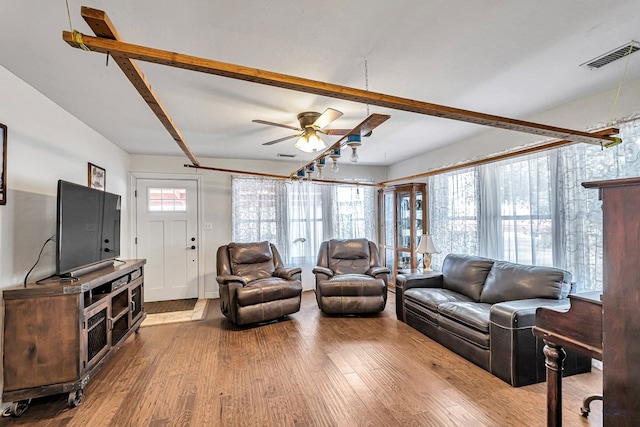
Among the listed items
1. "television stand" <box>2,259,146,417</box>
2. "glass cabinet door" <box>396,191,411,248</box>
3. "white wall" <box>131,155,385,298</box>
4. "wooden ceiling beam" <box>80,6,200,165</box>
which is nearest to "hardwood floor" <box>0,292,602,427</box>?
"television stand" <box>2,259,146,417</box>

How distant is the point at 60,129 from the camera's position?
8.88 feet

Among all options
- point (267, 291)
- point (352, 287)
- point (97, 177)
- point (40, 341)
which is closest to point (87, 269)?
point (40, 341)

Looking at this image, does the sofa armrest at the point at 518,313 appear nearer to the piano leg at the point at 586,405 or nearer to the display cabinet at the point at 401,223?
the piano leg at the point at 586,405

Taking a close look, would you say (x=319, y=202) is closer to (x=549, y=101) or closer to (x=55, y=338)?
(x=549, y=101)

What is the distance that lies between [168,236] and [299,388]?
351 cm

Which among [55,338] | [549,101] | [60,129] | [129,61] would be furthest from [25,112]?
[549,101]

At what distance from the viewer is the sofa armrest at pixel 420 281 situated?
3.65 meters

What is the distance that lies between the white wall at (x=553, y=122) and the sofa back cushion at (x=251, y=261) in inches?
115

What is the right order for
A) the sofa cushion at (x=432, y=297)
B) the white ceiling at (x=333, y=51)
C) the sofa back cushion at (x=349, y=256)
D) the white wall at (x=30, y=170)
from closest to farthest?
the white ceiling at (x=333, y=51) < the white wall at (x=30, y=170) < the sofa cushion at (x=432, y=297) < the sofa back cushion at (x=349, y=256)

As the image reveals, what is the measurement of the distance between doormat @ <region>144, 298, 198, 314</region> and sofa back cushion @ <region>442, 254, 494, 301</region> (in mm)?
3576

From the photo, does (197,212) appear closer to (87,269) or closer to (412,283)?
(87,269)

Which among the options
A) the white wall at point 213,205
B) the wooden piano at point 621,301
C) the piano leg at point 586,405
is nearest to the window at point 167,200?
the white wall at point 213,205

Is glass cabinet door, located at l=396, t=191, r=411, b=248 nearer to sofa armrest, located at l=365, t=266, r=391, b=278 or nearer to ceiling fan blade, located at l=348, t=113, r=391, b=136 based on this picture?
sofa armrest, located at l=365, t=266, r=391, b=278

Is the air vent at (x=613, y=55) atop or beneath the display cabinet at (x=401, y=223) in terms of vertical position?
atop
